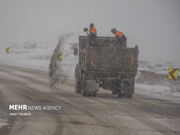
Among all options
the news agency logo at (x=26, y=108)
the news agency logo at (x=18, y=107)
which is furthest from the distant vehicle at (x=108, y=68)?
the news agency logo at (x=18, y=107)

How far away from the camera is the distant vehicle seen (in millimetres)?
13484

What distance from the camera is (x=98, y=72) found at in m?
13.6

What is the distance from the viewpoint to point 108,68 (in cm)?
1366

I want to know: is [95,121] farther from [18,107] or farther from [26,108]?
[18,107]

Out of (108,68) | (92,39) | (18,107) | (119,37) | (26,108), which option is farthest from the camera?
(119,37)

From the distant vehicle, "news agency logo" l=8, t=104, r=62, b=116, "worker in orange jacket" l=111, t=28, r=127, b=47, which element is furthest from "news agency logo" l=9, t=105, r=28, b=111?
"worker in orange jacket" l=111, t=28, r=127, b=47

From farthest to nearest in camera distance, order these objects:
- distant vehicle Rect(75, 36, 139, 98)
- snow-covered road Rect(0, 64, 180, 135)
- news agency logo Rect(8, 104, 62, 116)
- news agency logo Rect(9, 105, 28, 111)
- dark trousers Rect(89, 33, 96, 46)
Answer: dark trousers Rect(89, 33, 96, 46), distant vehicle Rect(75, 36, 139, 98), news agency logo Rect(9, 105, 28, 111), news agency logo Rect(8, 104, 62, 116), snow-covered road Rect(0, 64, 180, 135)

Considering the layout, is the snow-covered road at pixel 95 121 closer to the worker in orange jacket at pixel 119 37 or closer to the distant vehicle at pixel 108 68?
the distant vehicle at pixel 108 68

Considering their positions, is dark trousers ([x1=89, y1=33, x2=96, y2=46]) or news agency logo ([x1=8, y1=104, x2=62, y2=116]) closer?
news agency logo ([x1=8, y1=104, x2=62, y2=116])

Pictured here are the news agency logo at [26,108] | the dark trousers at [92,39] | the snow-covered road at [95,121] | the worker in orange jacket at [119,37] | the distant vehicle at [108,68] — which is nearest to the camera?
the snow-covered road at [95,121]

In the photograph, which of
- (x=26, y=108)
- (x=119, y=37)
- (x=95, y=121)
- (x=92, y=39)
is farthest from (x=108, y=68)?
(x=95, y=121)

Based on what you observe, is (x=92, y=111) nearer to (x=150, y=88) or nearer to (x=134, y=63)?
(x=134, y=63)

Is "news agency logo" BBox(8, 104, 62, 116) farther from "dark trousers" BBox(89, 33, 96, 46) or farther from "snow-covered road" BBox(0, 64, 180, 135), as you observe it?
"dark trousers" BBox(89, 33, 96, 46)

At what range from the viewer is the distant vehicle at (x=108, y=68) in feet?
44.2
